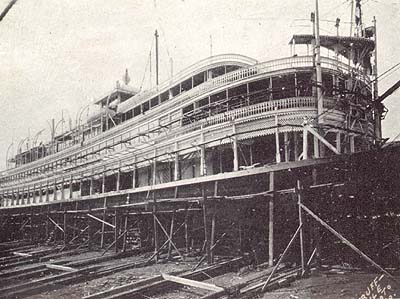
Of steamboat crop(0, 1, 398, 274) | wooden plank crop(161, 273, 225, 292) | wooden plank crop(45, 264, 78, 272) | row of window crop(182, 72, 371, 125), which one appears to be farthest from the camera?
row of window crop(182, 72, 371, 125)

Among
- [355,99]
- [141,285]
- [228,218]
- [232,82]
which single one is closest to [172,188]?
[228,218]

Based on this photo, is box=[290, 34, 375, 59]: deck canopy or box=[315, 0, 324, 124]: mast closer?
box=[315, 0, 324, 124]: mast

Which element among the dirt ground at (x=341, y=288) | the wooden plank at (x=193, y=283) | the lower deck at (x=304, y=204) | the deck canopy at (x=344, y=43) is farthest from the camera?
the deck canopy at (x=344, y=43)

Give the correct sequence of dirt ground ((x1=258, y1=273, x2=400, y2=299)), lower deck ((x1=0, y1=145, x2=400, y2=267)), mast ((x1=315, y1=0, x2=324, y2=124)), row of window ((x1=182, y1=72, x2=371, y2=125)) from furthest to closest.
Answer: row of window ((x1=182, y1=72, x2=371, y2=125))
mast ((x1=315, y1=0, x2=324, y2=124))
lower deck ((x1=0, y1=145, x2=400, y2=267))
dirt ground ((x1=258, y1=273, x2=400, y2=299))

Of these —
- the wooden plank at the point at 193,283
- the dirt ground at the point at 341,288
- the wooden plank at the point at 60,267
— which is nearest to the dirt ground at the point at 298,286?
the dirt ground at the point at 341,288

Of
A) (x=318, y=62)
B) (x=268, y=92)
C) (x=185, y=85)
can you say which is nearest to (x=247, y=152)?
(x=268, y=92)

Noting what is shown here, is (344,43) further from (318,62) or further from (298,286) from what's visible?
(298,286)

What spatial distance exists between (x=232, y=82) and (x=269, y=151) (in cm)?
392

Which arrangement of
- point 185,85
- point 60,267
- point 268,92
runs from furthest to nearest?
point 185,85 < point 268,92 < point 60,267

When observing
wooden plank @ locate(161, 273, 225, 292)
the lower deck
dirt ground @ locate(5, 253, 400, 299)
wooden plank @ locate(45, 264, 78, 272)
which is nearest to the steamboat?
the lower deck

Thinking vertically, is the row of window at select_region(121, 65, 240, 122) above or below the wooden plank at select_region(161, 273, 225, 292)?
above

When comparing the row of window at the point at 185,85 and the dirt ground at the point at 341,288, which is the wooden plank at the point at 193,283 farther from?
the row of window at the point at 185,85

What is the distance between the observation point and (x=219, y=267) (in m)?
11.2

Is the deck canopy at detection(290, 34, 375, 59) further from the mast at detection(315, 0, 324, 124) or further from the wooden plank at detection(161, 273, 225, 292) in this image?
the wooden plank at detection(161, 273, 225, 292)
